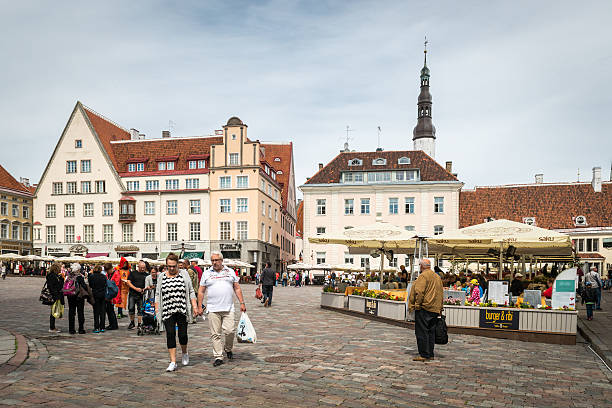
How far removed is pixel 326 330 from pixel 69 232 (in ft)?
172

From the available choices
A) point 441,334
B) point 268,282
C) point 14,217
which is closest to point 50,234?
point 14,217

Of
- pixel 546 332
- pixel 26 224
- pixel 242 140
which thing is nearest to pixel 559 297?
pixel 546 332

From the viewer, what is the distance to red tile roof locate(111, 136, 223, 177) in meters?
59.1

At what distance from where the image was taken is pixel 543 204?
5656cm

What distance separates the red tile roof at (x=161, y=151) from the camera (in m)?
59.1

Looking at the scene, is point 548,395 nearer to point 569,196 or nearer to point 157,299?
point 157,299

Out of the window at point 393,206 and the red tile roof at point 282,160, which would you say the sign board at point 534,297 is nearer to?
the window at point 393,206

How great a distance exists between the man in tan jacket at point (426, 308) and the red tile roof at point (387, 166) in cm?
4416

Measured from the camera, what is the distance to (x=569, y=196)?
5678 cm

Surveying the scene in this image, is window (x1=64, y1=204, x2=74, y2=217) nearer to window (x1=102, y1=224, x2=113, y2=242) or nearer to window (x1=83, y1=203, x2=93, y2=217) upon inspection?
window (x1=83, y1=203, x2=93, y2=217)

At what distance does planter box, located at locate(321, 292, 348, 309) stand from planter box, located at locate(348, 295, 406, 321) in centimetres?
65

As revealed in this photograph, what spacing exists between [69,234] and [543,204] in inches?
2006

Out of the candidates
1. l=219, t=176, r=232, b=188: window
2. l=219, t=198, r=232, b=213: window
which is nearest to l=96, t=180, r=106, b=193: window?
l=219, t=176, r=232, b=188: window

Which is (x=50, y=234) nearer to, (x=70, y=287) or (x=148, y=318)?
(x=70, y=287)
